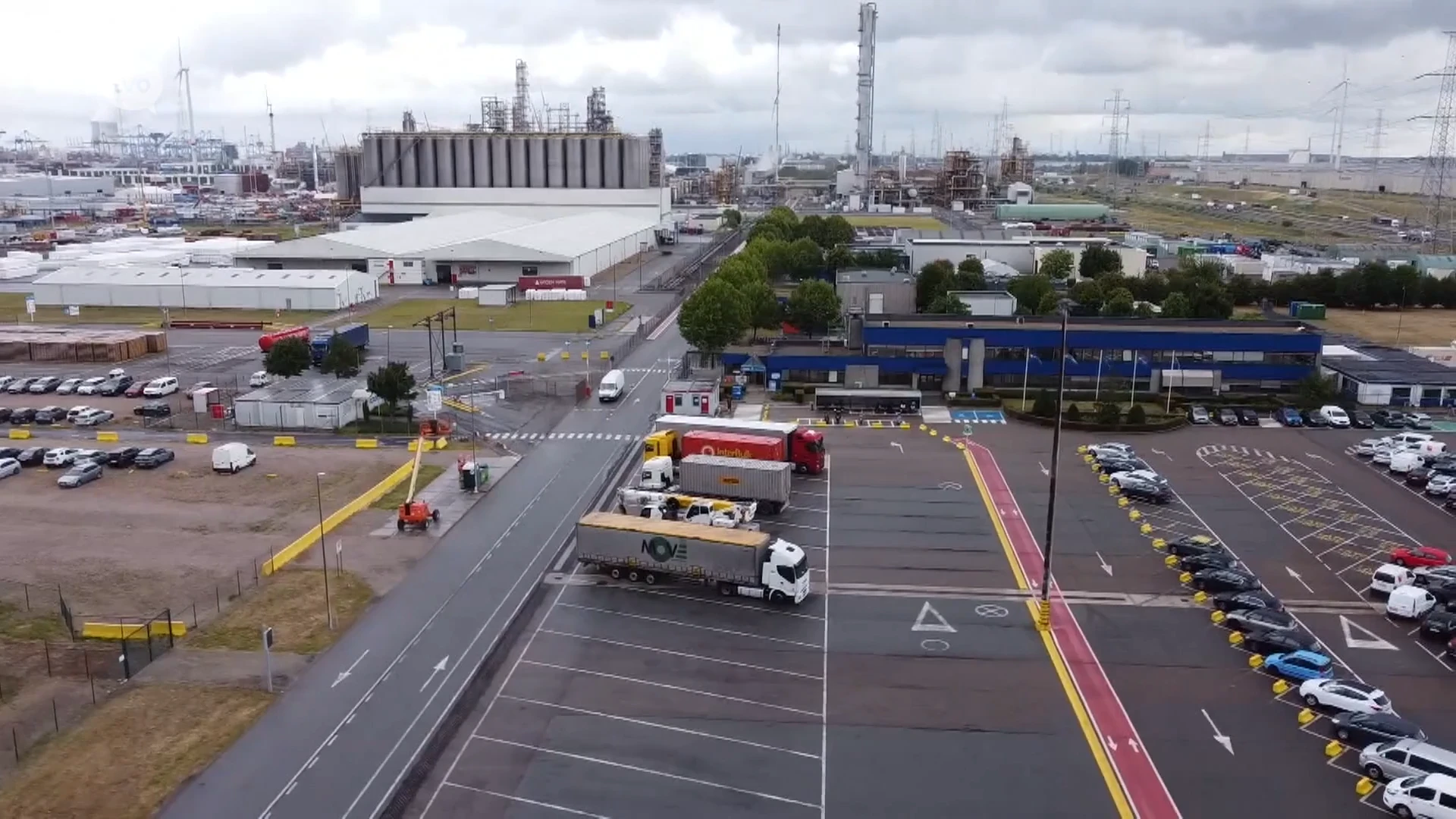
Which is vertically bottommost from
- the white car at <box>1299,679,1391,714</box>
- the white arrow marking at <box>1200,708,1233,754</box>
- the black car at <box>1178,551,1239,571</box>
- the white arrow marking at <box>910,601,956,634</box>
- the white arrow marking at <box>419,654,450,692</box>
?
the white arrow marking at <box>419,654,450,692</box>

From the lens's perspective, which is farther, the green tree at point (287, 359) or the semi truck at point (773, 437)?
the green tree at point (287, 359)

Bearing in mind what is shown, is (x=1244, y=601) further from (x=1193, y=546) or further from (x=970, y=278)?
(x=970, y=278)

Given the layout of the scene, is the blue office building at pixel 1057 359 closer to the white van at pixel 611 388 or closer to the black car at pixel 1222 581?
the white van at pixel 611 388

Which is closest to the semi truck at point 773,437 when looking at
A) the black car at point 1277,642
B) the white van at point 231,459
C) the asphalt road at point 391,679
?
the asphalt road at point 391,679

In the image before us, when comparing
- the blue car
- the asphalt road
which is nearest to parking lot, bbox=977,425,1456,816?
the blue car

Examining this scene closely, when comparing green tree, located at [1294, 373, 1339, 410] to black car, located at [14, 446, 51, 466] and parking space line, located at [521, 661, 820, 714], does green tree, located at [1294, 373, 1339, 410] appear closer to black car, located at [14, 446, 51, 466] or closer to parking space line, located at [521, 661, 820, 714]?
parking space line, located at [521, 661, 820, 714]

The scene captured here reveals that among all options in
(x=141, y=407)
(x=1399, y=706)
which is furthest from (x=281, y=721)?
(x=141, y=407)
